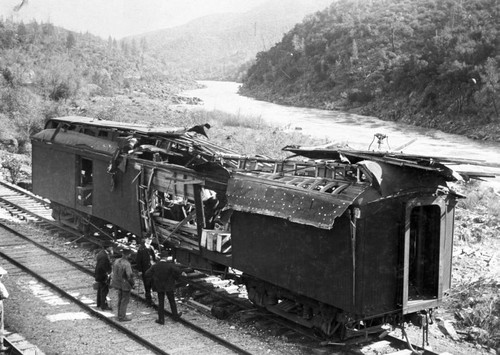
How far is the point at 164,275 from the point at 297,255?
2.57m

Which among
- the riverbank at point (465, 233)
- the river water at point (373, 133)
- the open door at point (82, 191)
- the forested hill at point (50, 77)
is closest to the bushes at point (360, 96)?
the river water at point (373, 133)

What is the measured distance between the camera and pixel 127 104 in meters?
40.2

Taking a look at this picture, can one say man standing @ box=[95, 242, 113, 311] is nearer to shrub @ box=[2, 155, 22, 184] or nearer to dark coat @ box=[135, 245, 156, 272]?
dark coat @ box=[135, 245, 156, 272]

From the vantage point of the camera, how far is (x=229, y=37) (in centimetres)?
17725

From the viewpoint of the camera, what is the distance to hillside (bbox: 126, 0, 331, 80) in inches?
6029

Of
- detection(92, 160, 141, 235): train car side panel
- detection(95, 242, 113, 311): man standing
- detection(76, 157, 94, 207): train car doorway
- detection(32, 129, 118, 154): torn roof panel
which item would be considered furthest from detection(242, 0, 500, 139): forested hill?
detection(95, 242, 113, 311): man standing

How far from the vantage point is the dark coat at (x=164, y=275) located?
10688 millimetres

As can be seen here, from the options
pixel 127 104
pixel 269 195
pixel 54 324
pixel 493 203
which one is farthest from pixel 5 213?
pixel 127 104

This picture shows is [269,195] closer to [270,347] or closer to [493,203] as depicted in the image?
[270,347]

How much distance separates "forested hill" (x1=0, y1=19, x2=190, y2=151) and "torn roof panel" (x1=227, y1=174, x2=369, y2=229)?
22720 mm

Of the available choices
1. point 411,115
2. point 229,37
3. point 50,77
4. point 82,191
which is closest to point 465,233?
point 82,191

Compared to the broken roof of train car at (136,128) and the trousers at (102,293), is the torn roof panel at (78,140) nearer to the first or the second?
the broken roof of train car at (136,128)

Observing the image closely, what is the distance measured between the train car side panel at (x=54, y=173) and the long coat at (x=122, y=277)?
223 inches

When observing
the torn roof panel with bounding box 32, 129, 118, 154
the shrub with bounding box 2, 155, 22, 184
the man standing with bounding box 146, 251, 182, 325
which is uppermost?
the torn roof panel with bounding box 32, 129, 118, 154
